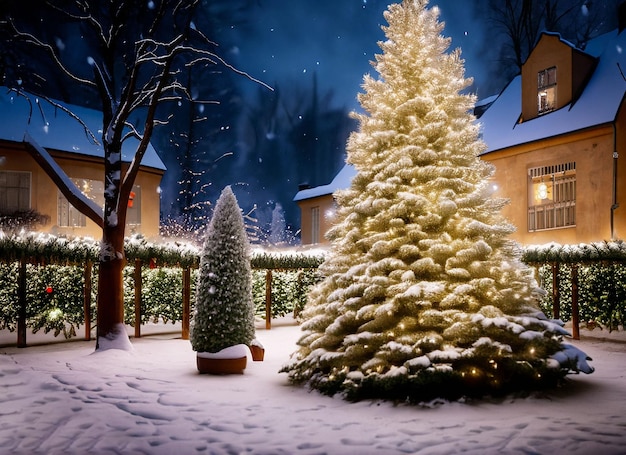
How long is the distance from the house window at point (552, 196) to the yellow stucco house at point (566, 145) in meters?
0.03

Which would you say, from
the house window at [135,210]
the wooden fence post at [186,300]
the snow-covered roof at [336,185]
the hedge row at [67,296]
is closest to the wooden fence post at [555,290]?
the hedge row at [67,296]

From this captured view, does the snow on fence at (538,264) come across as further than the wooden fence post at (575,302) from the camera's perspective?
No

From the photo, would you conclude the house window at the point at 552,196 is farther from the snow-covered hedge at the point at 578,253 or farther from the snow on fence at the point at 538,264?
the snow-covered hedge at the point at 578,253

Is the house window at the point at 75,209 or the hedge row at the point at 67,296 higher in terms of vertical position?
the house window at the point at 75,209

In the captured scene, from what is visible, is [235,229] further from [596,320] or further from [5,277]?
[596,320]

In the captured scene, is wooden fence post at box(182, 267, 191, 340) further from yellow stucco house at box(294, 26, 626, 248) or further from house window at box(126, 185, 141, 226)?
yellow stucco house at box(294, 26, 626, 248)

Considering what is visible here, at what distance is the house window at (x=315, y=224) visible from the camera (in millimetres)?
31250

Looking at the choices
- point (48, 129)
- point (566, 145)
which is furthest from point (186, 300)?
point (566, 145)

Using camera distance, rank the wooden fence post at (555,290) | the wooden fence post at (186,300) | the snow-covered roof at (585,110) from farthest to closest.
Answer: the snow-covered roof at (585,110) < the wooden fence post at (186,300) < the wooden fence post at (555,290)

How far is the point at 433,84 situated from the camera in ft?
29.8

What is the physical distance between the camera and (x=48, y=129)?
78.0 ft

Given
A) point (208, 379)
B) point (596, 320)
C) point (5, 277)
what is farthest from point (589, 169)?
point (5, 277)

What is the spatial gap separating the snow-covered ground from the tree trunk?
2.41m

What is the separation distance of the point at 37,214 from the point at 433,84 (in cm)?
1865
